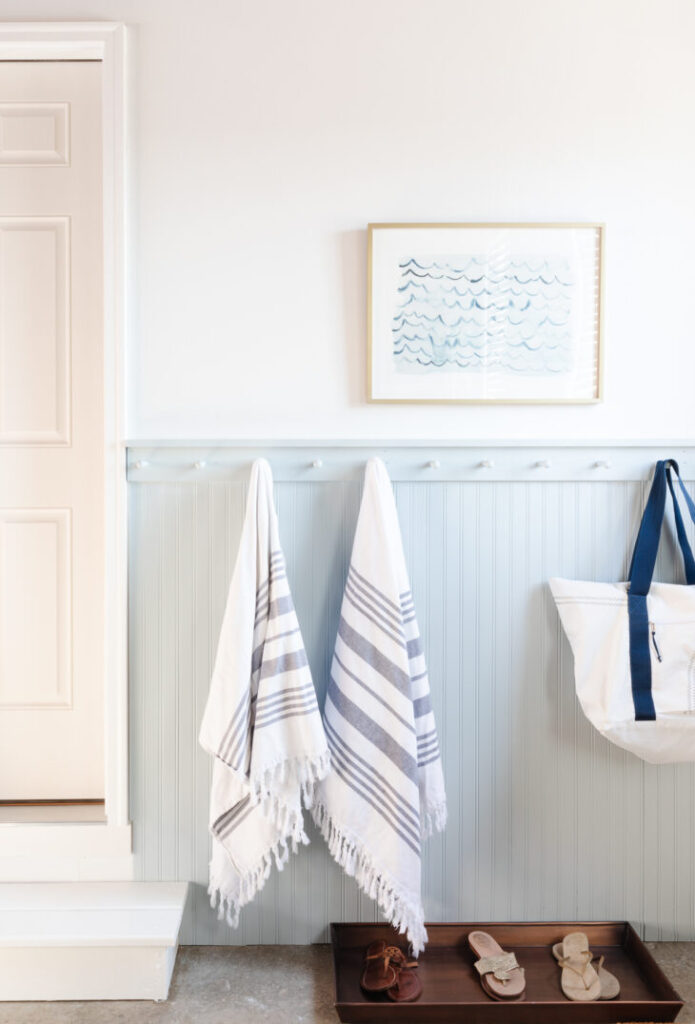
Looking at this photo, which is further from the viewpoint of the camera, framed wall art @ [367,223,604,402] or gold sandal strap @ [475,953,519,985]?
framed wall art @ [367,223,604,402]

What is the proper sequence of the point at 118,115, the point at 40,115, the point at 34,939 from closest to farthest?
the point at 34,939 → the point at 118,115 → the point at 40,115

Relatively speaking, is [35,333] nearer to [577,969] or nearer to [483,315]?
[483,315]

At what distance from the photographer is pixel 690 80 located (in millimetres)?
1536

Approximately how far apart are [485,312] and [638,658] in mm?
779

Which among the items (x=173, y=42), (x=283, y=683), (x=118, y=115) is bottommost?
(x=283, y=683)

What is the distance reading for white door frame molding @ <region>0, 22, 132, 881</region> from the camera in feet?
4.90

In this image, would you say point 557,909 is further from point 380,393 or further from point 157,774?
point 380,393

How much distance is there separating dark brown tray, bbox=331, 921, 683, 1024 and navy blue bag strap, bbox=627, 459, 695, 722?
50 cm

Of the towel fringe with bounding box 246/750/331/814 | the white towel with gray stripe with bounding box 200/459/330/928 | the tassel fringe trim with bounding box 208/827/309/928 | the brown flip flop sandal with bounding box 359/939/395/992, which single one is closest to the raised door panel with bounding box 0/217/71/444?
the white towel with gray stripe with bounding box 200/459/330/928

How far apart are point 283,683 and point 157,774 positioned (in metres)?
0.40

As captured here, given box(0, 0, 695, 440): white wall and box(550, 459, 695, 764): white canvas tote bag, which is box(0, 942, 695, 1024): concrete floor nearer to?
box(550, 459, 695, 764): white canvas tote bag

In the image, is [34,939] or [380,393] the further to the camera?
[380,393]

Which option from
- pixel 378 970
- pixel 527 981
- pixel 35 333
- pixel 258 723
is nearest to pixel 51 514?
pixel 35 333

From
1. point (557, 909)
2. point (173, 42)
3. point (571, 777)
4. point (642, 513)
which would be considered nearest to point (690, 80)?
point (642, 513)
